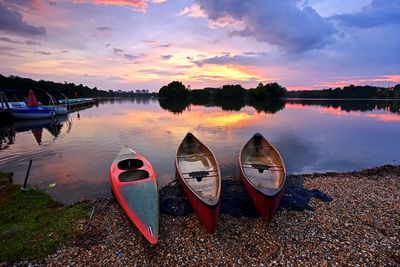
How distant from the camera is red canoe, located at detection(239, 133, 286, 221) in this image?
7.35m

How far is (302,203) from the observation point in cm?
872

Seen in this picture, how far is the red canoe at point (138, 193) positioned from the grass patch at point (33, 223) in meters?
1.48

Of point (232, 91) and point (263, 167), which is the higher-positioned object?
point (232, 91)

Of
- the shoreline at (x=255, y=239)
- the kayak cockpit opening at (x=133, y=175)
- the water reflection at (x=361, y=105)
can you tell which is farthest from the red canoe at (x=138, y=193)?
the water reflection at (x=361, y=105)

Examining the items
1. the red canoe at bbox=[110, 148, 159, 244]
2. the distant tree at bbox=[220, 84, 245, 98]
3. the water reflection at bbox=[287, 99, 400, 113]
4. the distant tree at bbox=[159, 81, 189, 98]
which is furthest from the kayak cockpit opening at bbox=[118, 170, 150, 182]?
the distant tree at bbox=[159, 81, 189, 98]

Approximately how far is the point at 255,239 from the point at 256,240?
50mm

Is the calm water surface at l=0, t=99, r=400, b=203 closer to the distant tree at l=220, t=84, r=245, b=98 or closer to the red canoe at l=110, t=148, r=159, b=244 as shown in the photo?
the red canoe at l=110, t=148, r=159, b=244

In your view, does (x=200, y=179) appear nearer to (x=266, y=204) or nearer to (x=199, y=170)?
(x=199, y=170)

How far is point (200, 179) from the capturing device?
29.6 feet

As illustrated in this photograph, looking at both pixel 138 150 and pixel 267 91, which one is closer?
pixel 138 150

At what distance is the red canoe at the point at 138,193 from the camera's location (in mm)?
6864

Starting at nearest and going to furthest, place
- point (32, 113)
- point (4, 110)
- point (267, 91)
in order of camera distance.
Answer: point (4, 110), point (32, 113), point (267, 91)

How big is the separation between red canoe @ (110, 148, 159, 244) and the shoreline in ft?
1.14

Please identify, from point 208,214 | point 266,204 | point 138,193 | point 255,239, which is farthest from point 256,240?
point 138,193
